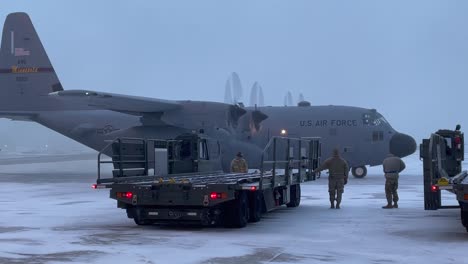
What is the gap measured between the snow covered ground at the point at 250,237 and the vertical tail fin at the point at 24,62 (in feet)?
56.3

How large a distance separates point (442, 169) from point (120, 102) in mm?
15942

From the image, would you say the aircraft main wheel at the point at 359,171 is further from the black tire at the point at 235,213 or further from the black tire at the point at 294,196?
the black tire at the point at 235,213

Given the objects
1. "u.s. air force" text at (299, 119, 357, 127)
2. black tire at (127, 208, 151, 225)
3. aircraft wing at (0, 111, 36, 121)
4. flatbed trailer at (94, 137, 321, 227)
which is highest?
aircraft wing at (0, 111, 36, 121)

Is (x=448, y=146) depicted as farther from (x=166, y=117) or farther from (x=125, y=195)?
(x=166, y=117)

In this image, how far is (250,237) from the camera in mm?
11648

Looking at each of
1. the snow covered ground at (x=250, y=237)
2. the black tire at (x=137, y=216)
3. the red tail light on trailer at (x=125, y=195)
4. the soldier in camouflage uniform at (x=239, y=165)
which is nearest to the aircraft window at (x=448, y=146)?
the snow covered ground at (x=250, y=237)

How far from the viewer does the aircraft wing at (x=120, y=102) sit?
2512cm

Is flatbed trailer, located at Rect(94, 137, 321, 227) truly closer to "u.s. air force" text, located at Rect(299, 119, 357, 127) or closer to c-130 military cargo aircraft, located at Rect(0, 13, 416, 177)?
c-130 military cargo aircraft, located at Rect(0, 13, 416, 177)

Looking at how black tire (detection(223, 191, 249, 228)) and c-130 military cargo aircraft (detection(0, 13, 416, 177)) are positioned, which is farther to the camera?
c-130 military cargo aircraft (detection(0, 13, 416, 177))

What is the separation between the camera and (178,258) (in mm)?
9406

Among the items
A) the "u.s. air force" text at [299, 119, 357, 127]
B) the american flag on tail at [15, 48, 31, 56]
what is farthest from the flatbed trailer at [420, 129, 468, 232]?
the american flag on tail at [15, 48, 31, 56]

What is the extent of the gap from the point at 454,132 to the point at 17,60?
26464 millimetres

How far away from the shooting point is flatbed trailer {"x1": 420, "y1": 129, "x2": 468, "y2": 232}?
11452mm

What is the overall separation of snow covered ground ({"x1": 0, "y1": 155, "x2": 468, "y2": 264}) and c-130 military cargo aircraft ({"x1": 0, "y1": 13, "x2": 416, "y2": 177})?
716 centimetres
